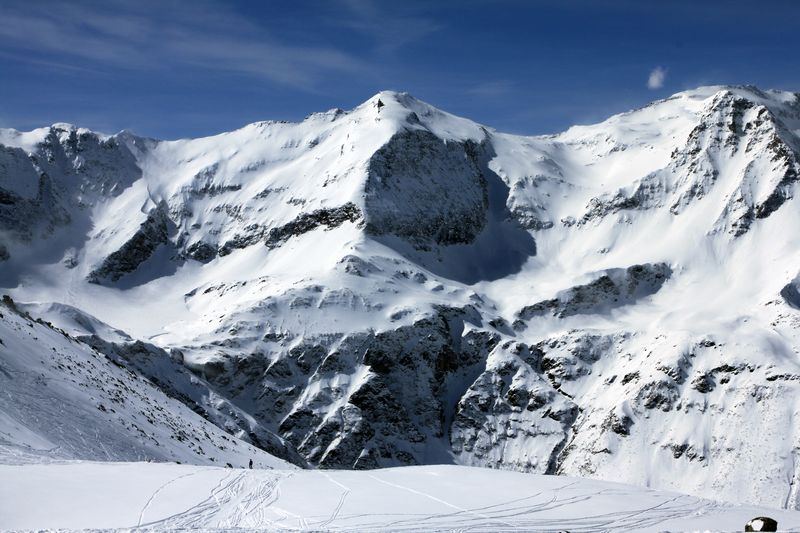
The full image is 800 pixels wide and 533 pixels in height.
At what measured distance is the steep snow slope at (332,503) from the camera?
3547 centimetres

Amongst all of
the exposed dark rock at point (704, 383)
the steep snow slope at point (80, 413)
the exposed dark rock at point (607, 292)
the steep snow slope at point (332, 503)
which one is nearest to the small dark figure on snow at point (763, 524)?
the steep snow slope at point (332, 503)

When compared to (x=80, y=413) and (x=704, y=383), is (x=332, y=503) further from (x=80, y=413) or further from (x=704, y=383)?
(x=704, y=383)

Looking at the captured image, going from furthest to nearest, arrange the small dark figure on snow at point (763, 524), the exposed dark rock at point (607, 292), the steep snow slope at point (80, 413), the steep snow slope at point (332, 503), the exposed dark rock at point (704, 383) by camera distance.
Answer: the exposed dark rock at point (607, 292)
the exposed dark rock at point (704, 383)
the steep snow slope at point (80, 413)
the steep snow slope at point (332, 503)
the small dark figure on snow at point (763, 524)

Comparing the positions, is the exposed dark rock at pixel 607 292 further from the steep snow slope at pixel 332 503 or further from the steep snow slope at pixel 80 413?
the steep snow slope at pixel 332 503

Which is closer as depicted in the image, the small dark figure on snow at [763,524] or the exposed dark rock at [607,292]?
the small dark figure on snow at [763,524]

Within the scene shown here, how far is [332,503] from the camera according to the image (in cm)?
3975

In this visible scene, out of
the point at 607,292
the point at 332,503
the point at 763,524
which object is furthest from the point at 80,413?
the point at 607,292

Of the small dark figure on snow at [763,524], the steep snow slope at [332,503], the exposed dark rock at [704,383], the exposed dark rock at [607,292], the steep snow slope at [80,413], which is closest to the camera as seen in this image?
the small dark figure on snow at [763,524]

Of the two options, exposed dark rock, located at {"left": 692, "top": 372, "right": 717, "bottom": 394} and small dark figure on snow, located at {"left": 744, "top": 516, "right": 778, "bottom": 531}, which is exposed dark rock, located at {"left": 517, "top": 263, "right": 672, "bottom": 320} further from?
small dark figure on snow, located at {"left": 744, "top": 516, "right": 778, "bottom": 531}

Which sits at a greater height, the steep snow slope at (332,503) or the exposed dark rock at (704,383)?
the exposed dark rock at (704,383)

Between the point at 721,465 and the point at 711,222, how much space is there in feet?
216

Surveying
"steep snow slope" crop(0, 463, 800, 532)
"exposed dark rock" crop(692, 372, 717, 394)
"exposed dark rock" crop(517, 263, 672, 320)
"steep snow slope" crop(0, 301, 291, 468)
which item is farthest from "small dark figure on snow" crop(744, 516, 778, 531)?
"exposed dark rock" crop(517, 263, 672, 320)

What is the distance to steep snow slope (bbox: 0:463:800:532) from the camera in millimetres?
35469

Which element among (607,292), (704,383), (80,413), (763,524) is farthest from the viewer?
(607,292)
